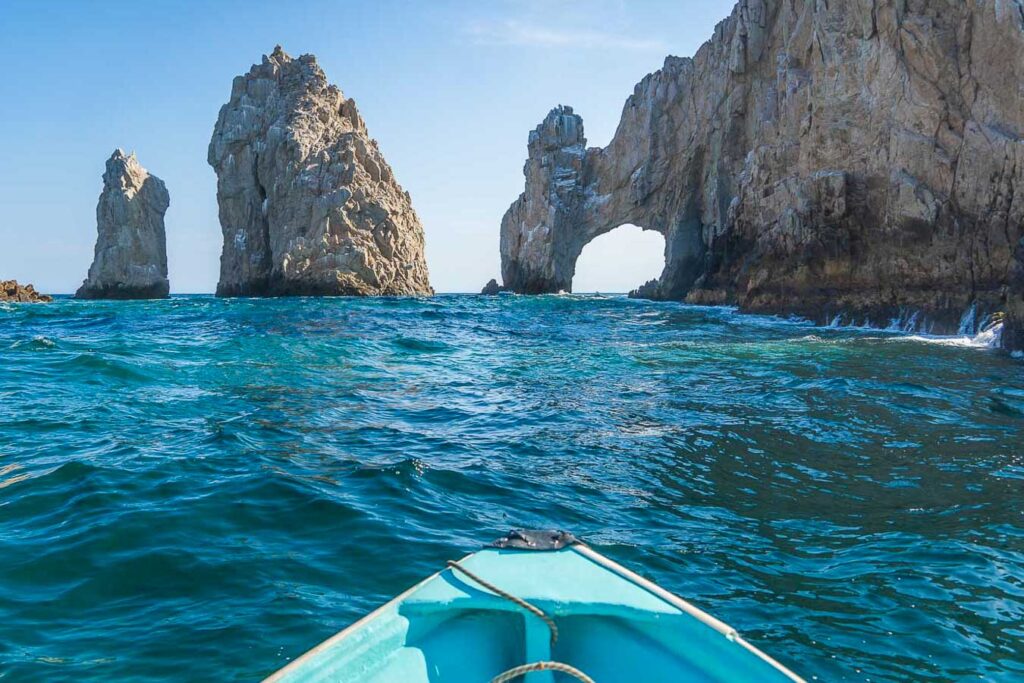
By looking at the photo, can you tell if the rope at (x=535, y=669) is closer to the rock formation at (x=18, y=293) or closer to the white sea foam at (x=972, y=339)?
the white sea foam at (x=972, y=339)

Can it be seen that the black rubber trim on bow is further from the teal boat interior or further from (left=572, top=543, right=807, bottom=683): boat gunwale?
the teal boat interior

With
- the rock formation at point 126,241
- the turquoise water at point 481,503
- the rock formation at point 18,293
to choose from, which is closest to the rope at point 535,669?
the turquoise water at point 481,503

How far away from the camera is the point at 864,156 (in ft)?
86.7

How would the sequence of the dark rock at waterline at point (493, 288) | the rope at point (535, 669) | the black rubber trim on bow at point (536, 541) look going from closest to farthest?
the rope at point (535, 669) → the black rubber trim on bow at point (536, 541) → the dark rock at waterline at point (493, 288)

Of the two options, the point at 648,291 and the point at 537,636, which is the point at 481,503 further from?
the point at 648,291

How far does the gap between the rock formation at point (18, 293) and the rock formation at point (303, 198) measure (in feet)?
54.6

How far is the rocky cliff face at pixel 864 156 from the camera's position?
20.3 m

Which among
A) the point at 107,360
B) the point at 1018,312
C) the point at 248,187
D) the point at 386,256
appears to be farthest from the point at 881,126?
the point at 248,187

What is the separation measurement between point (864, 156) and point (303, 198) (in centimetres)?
4800

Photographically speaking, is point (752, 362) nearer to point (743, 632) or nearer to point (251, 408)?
point (251, 408)

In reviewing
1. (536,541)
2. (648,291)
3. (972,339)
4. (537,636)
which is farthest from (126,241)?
(537,636)

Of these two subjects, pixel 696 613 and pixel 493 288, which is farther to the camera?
pixel 493 288

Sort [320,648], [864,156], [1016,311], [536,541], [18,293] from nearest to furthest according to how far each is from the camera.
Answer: [320,648], [536,541], [1016,311], [864,156], [18,293]

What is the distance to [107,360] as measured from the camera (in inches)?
504
